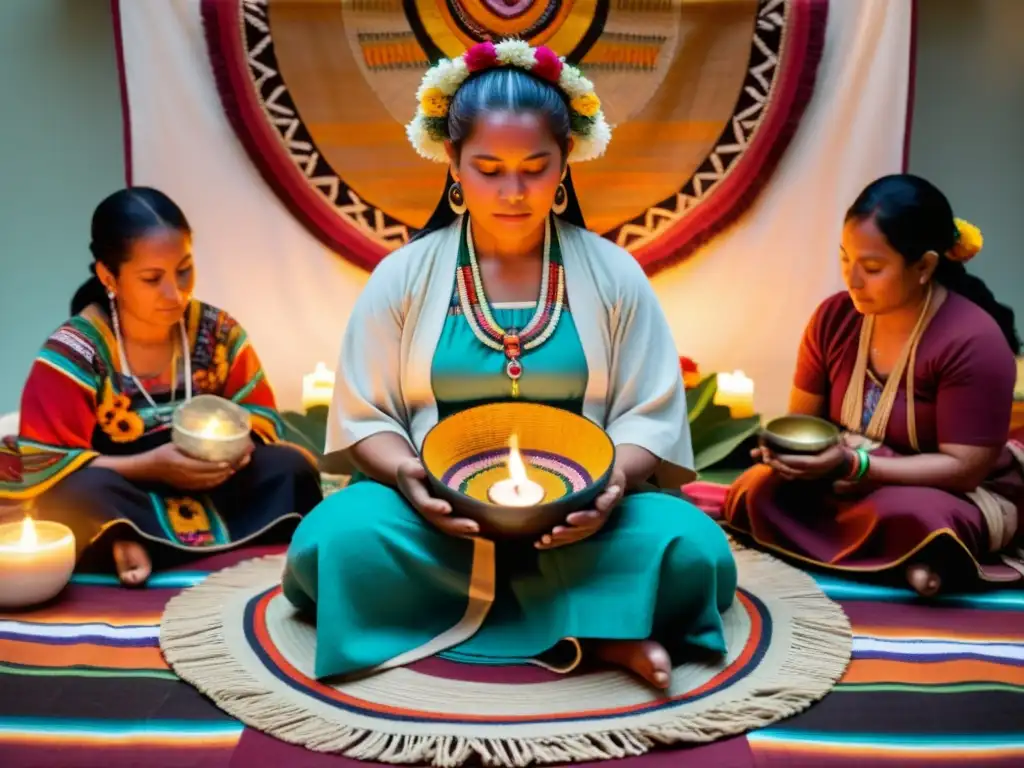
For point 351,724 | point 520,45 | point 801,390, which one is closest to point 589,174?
point 801,390

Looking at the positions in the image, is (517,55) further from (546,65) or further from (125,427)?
(125,427)

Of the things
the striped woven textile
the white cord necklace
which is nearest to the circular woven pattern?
the striped woven textile

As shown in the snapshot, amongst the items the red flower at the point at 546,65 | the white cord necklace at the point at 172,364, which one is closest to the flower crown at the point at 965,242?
the red flower at the point at 546,65

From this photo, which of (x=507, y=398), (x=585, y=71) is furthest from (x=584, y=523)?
(x=585, y=71)

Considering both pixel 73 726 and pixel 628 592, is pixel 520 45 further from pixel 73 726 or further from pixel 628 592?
pixel 73 726

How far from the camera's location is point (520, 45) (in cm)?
206

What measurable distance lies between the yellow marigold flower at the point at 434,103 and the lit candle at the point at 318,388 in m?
1.22

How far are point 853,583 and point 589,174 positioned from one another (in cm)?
151

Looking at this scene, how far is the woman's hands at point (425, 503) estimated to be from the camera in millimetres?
1874

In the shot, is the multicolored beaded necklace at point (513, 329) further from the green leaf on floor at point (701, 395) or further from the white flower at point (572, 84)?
the green leaf on floor at point (701, 395)

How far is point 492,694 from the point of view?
1.89m

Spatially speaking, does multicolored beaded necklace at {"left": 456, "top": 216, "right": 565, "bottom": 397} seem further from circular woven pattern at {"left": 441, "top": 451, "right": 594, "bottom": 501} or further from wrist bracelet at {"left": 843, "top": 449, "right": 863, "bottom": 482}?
wrist bracelet at {"left": 843, "top": 449, "right": 863, "bottom": 482}

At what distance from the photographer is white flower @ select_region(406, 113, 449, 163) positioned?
2.17m

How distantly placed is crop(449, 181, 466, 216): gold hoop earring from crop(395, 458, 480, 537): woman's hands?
54 centimetres
